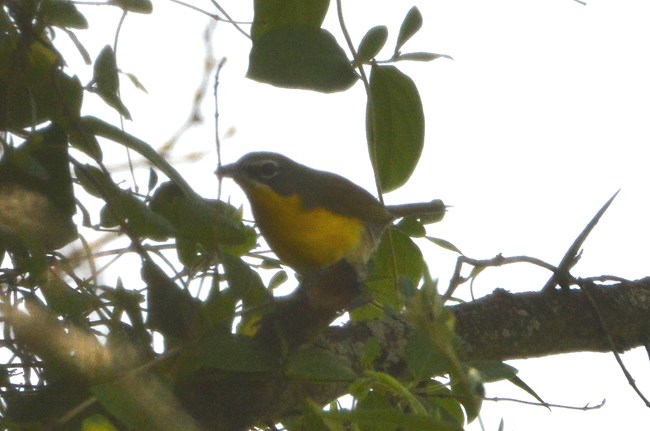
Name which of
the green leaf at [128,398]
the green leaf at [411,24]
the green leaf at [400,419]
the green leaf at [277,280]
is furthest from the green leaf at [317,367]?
the green leaf at [411,24]

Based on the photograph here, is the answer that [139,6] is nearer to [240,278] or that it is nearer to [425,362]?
[240,278]

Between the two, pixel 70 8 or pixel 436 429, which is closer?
pixel 436 429

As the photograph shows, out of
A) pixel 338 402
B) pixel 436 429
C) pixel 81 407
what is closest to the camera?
pixel 436 429

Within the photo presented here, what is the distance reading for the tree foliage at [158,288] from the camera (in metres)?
1.60

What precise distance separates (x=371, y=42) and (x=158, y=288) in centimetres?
84

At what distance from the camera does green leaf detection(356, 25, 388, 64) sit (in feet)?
7.34

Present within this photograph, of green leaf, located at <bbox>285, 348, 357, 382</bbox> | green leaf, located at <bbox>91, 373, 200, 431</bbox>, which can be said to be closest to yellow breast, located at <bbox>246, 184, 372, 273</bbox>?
green leaf, located at <bbox>285, 348, 357, 382</bbox>

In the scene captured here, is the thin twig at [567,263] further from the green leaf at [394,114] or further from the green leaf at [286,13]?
the green leaf at [286,13]

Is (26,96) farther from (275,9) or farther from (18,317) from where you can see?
(18,317)

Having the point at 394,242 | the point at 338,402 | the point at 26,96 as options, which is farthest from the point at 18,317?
the point at 394,242

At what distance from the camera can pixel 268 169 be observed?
12.8ft

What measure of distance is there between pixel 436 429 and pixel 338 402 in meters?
1.09

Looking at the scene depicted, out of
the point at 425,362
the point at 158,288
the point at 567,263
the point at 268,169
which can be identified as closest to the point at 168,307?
the point at 158,288

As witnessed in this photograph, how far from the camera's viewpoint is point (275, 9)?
7.25 ft
